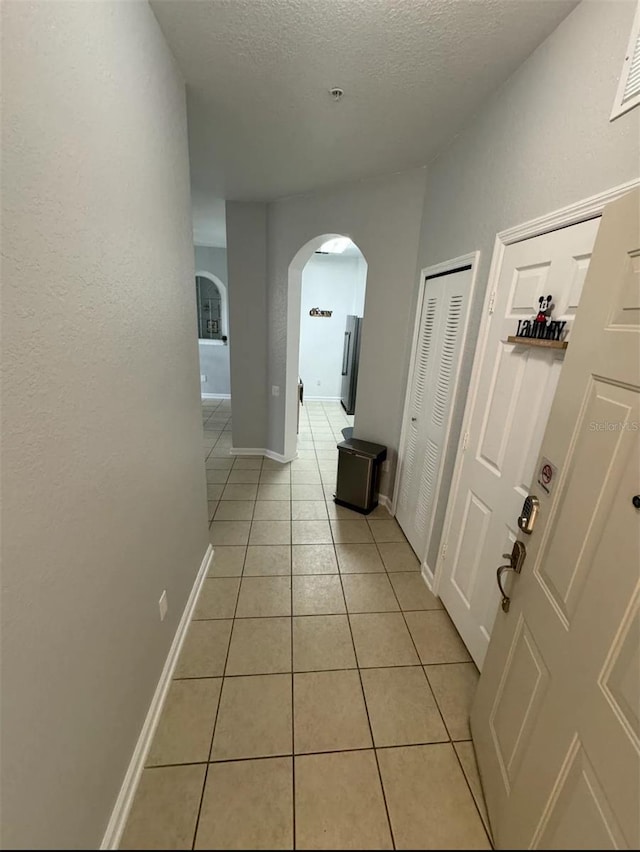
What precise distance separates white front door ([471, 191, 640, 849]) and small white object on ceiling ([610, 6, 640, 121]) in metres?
0.41

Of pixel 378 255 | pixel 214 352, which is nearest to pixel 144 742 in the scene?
pixel 378 255

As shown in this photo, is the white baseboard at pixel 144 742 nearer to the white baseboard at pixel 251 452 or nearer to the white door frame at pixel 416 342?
the white door frame at pixel 416 342

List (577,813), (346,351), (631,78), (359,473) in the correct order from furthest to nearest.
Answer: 1. (346,351)
2. (359,473)
3. (631,78)
4. (577,813)

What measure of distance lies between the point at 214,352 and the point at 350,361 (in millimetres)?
2635

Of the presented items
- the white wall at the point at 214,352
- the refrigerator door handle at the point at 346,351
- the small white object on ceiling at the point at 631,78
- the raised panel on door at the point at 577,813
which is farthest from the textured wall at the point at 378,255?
the white wall at the point at 214,352

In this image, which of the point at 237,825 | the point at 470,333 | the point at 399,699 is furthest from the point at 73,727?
the point at 470,333

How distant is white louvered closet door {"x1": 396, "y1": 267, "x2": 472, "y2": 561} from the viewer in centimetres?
189

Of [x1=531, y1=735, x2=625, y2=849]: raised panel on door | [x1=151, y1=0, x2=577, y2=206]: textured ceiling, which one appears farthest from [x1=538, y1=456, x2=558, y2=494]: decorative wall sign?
[x1=151, y1=0, x2=577, y2=206]: textured ceiling

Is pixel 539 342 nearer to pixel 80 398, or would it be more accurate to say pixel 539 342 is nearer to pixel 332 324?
pixel 80 398

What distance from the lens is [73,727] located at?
81 centimetres

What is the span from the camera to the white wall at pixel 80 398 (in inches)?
25.1

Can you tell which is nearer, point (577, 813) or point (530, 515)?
point (577, 813)

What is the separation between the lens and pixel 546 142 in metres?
1.20

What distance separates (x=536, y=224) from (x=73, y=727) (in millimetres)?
2132
